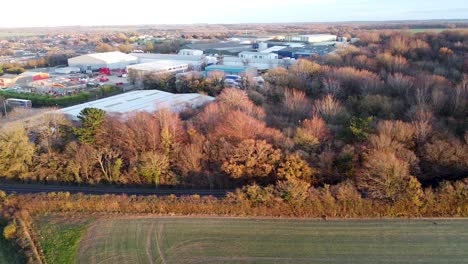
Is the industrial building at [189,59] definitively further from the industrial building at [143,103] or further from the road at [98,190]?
the road at [98,190]

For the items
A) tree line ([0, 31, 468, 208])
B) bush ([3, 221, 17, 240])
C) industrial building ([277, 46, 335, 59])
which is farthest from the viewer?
industrial building ([277, 46, 335, 59])

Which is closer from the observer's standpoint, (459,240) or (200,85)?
(459,240)

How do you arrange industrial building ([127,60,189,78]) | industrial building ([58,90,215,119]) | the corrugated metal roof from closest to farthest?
industrial building ([58,90,215,119]) → industrial building ([127,60,189,78]) → the corrugated metal roof

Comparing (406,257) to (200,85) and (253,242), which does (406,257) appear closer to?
(253,242)

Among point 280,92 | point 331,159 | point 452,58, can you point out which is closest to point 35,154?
point 331,159

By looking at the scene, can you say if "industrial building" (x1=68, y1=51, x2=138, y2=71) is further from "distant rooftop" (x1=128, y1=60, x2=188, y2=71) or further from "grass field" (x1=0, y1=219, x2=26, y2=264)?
"grass field" (x1=0, y1=219, x2=26, y2=264)

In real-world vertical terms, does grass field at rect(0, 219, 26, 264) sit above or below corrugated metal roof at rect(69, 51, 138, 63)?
below

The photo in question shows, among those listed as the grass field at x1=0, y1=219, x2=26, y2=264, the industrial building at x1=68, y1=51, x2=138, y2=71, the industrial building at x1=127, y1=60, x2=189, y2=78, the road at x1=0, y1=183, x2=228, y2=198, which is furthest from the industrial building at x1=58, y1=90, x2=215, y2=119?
the industrial building at x1=68, y1=51, x2=138, y2=71
